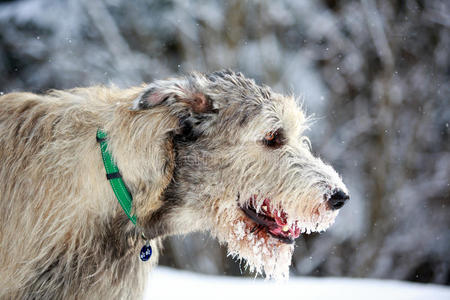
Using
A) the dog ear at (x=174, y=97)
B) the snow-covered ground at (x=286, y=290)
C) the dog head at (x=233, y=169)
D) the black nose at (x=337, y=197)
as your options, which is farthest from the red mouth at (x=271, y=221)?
the snow-covered ground at (x=286, y=290)

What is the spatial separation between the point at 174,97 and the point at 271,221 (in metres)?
0.95

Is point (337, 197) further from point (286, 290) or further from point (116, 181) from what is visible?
point (286, 290)

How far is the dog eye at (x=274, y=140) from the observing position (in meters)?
2.78

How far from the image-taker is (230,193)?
274cm

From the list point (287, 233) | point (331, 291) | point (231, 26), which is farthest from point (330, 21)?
point (287, 233)

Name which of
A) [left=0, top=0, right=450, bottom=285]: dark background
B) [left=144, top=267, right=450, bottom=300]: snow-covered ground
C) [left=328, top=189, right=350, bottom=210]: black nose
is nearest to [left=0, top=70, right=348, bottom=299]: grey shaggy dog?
[left=328, top=189, right=350, bottom=210]: black nose

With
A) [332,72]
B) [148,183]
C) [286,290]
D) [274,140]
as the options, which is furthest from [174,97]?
[332,72]

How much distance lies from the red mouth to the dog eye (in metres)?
0.33

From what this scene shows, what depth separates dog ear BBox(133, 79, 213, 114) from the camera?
258 cm

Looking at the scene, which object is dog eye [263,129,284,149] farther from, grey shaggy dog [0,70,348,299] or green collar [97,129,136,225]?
green collar [97,129,136,225]

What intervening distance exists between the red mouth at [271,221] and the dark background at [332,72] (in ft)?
23.8

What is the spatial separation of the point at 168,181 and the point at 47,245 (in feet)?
2.53

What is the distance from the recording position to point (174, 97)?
2666mm

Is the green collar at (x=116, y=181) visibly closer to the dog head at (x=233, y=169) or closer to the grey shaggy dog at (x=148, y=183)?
the grey shaggy dog at (x=148, y=183)
